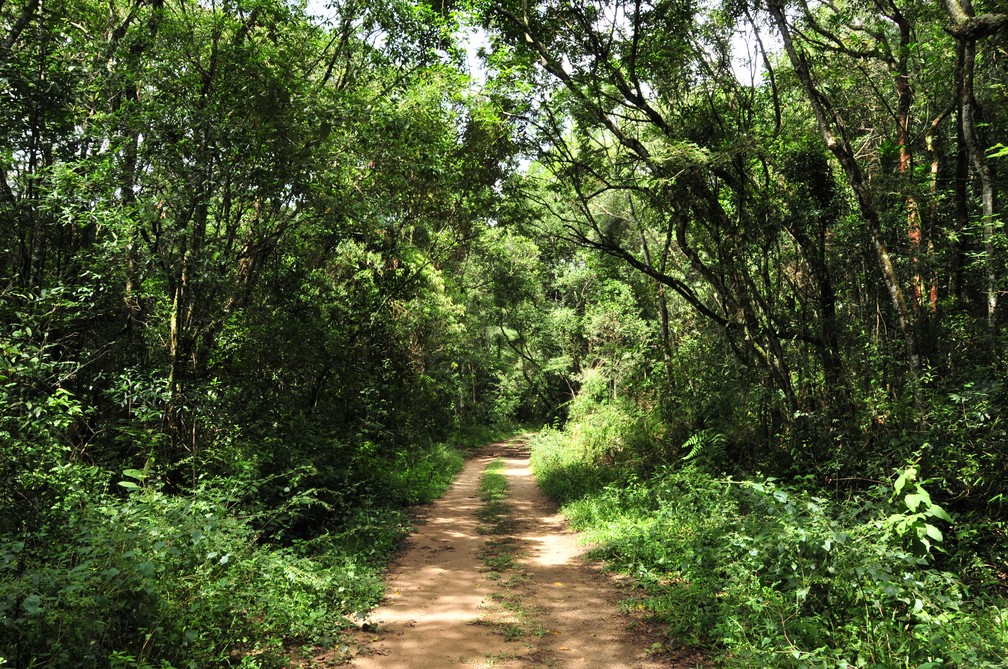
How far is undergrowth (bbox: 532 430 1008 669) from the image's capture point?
12.1 feet

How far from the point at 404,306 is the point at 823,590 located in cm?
1160

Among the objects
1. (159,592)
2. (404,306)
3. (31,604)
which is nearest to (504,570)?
(159,592)

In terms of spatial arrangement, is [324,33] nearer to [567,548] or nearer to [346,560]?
[346,560]

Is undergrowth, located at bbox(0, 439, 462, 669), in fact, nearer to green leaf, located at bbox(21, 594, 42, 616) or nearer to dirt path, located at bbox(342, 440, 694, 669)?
green leaf, located at bbox(21, 594, 42, 616)

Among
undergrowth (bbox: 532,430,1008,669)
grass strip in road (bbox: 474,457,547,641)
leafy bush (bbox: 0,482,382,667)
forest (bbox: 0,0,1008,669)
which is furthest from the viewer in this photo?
grass strip in road (bbox: 474,457,547,641)

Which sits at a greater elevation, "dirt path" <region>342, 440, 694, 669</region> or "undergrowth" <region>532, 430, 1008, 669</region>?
"undergrowth" <region>532, 430, 1008, 669</region>

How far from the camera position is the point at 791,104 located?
11438 millimetres

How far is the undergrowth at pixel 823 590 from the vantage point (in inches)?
146

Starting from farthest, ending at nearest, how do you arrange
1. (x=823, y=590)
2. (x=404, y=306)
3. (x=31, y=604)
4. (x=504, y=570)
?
(x=404, y=306) → (x=504, y=570) → (x=823, y=590) → (x=31, y=604)

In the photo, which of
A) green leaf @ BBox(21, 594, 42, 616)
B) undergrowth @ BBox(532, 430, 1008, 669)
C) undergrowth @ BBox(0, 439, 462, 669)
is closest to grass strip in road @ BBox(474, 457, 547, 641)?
undergrowth @ BBox(532, 430, 1008, 669)

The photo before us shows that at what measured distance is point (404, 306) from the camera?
14.4 metres

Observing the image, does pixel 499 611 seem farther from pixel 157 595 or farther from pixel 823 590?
pixel 157 595

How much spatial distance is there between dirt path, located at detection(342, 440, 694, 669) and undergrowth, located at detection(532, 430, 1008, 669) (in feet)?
1.82

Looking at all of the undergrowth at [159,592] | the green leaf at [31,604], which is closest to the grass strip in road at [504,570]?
the undergrowth at [159,592]
